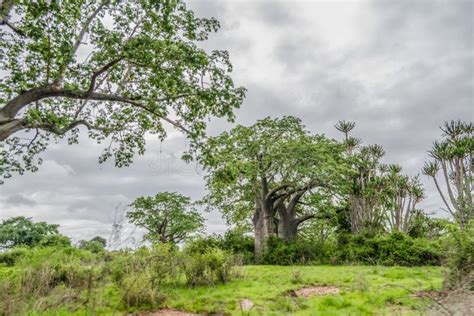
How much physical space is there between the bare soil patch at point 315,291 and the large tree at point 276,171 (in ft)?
31.6

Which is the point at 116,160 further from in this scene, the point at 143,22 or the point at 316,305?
the point at 316,305

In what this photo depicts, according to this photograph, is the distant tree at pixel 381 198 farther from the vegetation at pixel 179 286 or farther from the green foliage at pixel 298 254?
the vegetation at pixel 179 286

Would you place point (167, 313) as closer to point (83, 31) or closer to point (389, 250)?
point (83, 31)

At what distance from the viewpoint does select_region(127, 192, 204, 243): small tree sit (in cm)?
3544

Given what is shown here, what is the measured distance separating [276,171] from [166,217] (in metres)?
17.9

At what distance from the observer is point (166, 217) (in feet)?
119

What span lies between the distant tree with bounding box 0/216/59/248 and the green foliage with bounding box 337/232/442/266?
32.9 metres

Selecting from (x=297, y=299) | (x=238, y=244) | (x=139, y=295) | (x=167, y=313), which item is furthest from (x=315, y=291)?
(x=238, y=244)

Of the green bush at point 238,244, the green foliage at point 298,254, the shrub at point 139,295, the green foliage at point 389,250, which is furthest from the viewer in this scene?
the green bush at point 238,244

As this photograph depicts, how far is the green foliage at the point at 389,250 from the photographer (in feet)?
54.5

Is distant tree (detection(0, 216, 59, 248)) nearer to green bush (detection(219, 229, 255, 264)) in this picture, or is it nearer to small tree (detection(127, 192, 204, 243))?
small tree (detection(127, 192, 204, 243))

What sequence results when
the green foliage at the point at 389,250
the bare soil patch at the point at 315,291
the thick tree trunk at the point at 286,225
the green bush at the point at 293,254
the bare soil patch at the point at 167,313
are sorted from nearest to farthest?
the bare soil patch at the point at 167,313
the bare soil patch at the point at 315,291
the green foliage at the point at 389,250
the green bush at the point at 293,254
the thick tree trunk at the point at 286,225

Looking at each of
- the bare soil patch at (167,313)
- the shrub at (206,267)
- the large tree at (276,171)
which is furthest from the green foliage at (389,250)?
the bare soil patch at (167,313)

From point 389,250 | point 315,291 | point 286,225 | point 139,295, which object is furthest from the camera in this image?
point 286,225
